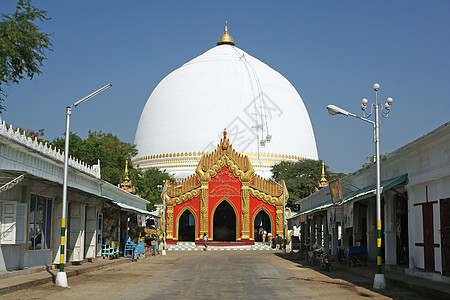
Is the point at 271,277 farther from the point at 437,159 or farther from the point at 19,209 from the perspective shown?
the point at 19,209

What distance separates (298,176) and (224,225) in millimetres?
9190

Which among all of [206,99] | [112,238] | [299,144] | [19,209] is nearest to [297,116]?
[299,144]

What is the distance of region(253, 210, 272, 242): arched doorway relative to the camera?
5594cm

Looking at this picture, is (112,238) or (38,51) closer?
(38,51)

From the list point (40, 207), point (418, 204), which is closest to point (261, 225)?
point (40, 207)

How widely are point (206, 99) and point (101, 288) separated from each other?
46.8m

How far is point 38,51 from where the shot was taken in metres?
22.2

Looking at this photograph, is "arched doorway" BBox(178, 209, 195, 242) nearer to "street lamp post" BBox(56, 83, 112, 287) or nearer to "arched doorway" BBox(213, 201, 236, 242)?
"arched doorway" BBox(213, 201, 236, 242)

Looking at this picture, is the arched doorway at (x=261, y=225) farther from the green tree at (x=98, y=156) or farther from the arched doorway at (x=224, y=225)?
the green tree at (x=98, y=156)

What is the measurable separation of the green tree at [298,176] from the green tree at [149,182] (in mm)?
11053

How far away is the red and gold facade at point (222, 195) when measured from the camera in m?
50.7

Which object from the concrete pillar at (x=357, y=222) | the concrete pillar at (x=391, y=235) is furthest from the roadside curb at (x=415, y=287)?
the concrete pillar at (x=357, y=222)

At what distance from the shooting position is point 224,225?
195 ft

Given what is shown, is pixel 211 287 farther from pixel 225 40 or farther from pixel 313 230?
pixel 225 40
